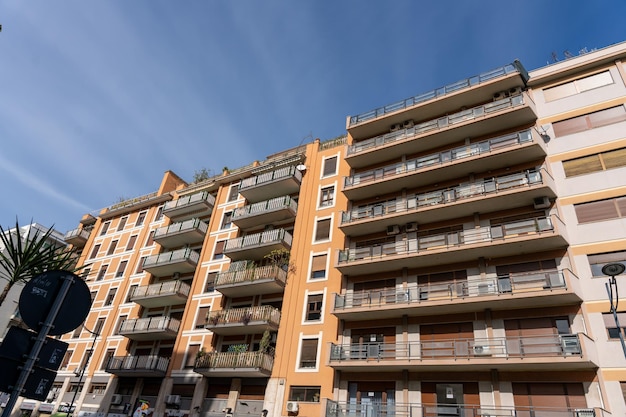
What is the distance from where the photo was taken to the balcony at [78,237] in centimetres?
4522

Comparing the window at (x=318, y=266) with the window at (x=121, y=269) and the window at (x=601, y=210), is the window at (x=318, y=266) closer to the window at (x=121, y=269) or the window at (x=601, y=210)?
the window at (x=601, y=210)

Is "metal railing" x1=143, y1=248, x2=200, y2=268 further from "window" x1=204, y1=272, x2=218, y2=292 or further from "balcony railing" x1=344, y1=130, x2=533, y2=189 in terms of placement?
"balcony railing" x1=344, y1=130, x2=533, y2=189

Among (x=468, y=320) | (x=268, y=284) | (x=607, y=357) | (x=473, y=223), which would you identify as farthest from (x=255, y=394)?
(x=607, y=357)

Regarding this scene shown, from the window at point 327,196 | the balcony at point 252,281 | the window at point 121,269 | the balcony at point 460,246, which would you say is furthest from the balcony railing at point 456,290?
the window at point 121,269

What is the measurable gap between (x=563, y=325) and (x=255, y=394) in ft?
54.3

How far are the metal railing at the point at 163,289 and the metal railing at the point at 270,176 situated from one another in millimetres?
8573

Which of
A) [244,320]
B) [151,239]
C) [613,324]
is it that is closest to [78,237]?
[151,239]

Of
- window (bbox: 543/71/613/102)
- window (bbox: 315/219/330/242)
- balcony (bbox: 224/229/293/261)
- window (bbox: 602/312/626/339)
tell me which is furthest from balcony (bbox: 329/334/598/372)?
window (bbox: 543/71/613/102)

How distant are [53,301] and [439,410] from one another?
710 inches

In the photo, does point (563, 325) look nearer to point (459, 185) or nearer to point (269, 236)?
point (459, 185)

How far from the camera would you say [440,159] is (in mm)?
24156

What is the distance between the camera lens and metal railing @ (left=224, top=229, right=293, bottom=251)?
2780 cm

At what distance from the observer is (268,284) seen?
26.2m

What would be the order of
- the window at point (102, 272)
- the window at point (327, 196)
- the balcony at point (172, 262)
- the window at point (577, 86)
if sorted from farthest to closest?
the window at point (102, 272) → the balcony at point (172, 262) → the window at point (327, 196) → the window at point (577, 86)
